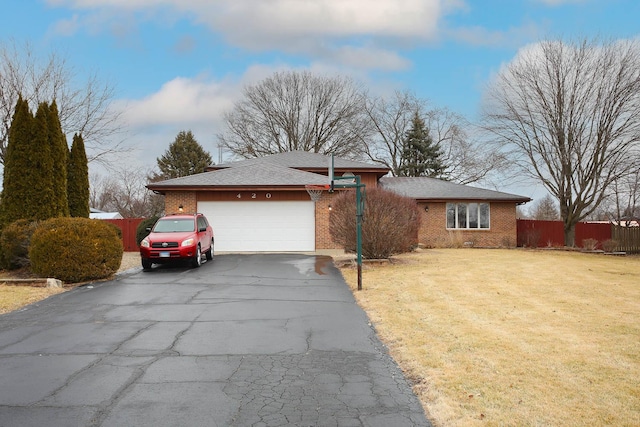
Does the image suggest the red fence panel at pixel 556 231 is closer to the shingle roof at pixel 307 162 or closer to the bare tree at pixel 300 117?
the shingle roof at pixel 307 162

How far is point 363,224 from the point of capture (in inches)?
642

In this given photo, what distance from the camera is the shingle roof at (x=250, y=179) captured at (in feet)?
73.9

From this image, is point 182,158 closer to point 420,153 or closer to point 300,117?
point 300,117

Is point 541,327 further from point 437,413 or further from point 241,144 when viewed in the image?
point 241,144

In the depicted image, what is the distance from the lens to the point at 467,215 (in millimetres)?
27609

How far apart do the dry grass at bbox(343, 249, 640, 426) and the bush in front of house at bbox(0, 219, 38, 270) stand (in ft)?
30.1

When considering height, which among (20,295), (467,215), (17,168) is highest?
(17,168)

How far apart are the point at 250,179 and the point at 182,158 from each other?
3234 cm

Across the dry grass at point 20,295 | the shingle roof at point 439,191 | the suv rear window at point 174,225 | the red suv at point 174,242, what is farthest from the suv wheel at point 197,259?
the shingle roof at point 439,191

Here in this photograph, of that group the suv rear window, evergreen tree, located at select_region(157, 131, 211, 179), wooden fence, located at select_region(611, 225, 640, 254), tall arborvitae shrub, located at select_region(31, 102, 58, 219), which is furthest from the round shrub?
evergreen tree, located at select_region(157, 131, 211, 179)

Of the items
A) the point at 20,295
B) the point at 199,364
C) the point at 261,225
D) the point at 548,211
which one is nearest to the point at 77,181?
the point at 261,225

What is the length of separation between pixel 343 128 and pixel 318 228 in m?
25.0

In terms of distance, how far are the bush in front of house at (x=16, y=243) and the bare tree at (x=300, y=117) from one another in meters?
32.6

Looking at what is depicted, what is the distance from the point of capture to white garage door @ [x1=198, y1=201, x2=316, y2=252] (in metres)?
22.5
